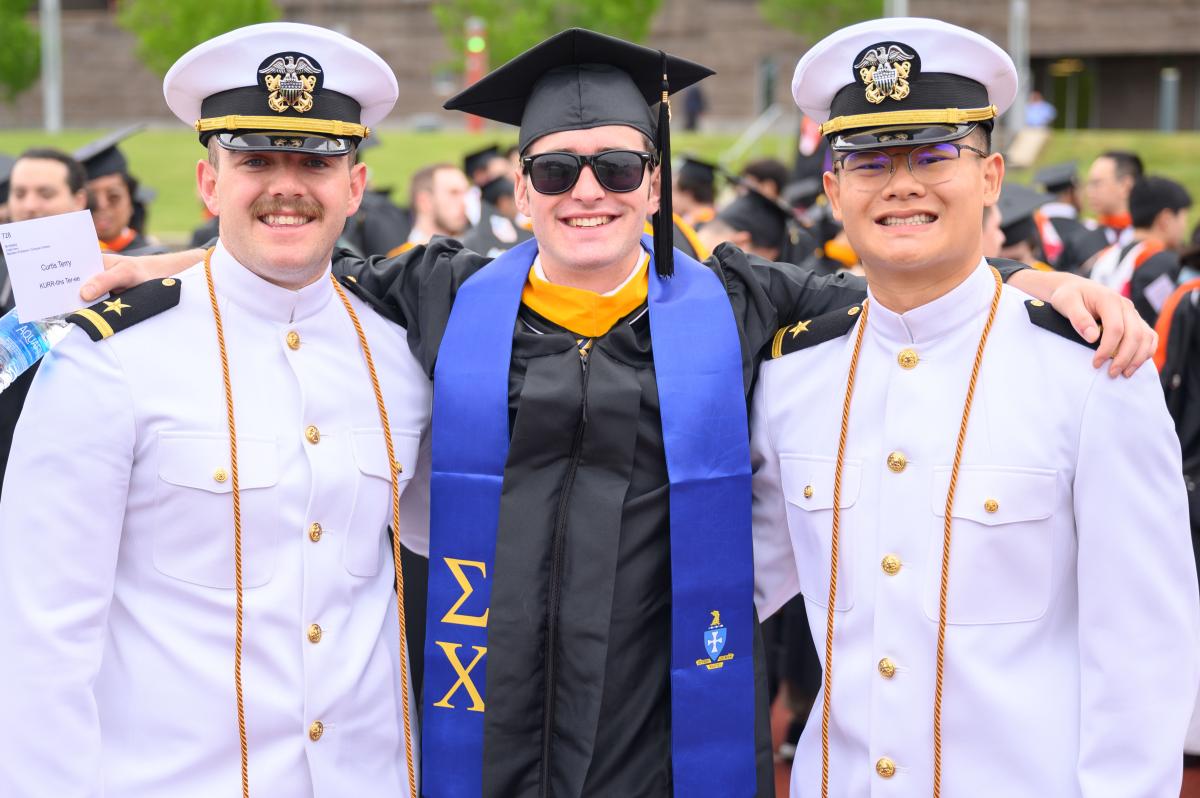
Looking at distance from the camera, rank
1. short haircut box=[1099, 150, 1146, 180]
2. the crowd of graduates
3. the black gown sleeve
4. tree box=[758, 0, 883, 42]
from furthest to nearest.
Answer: tree box=[758, 0, 883, 42]
short haircut box=[1099, 150, 1146, 180]
the crowd of graduates
the black gown sleeve

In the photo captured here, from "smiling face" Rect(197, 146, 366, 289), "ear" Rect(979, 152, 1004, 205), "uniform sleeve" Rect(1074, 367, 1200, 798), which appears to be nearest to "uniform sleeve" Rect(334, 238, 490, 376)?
"smiling face" Rect(197, 146, 366, 289)

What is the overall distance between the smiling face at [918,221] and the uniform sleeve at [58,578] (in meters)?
1.51

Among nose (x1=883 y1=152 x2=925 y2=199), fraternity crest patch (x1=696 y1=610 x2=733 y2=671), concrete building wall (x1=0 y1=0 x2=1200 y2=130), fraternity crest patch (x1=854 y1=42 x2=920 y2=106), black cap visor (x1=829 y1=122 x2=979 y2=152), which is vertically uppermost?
concrete building wall (x1=0 y1=0 x2=1200 y2=130)

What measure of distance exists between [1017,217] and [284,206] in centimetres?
492

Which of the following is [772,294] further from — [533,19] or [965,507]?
[533,19]

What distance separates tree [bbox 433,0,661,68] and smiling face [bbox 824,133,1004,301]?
32291 millimetres

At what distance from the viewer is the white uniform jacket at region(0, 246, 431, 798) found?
100 inches

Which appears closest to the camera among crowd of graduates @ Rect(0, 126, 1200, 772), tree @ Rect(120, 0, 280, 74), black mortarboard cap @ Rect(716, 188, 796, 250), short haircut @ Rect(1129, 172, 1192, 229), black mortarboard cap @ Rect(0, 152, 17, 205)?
crowd of graduates @ Rect(0, 126, 1200, 772)

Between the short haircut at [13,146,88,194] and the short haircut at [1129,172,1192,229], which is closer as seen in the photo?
the short haircut at [13,146,88,194]

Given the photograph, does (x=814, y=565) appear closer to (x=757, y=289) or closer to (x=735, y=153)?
(x=757, y=289)

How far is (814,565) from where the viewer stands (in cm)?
284

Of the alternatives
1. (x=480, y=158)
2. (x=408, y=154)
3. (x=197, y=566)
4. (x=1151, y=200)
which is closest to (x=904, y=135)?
(x=197, y=566)

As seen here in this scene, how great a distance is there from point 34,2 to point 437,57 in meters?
14.0

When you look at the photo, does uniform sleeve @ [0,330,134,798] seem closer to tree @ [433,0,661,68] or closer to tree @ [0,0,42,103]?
tree @ [433,0,661,68]
